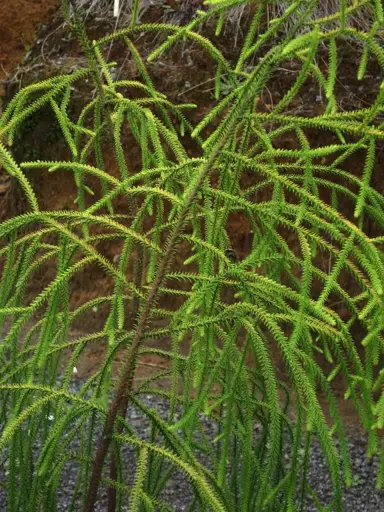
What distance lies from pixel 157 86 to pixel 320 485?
7.54 ft

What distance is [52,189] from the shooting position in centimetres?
512

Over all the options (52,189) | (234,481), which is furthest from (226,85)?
(234,481)

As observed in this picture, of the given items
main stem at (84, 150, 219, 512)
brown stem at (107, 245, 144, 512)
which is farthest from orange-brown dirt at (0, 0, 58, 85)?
main stem at (84, 150, 219, 512)

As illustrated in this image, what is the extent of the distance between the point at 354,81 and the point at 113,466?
273 centimetres

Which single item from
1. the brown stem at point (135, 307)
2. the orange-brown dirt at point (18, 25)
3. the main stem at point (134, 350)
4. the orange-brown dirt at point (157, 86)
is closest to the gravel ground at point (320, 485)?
the orange-brown dirt at point (157, 86)

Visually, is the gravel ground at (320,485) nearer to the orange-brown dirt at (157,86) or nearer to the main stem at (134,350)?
the orange-brown dirt at (157,86)

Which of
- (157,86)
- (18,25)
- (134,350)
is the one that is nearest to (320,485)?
(134,350)

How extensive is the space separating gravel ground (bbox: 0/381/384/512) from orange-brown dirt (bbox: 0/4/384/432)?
1.17 ft

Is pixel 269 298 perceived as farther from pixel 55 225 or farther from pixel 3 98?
pixel 3 98

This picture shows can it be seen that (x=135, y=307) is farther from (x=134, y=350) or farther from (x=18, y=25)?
(x=18, y=25)

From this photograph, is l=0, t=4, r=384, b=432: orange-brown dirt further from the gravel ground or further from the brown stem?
the brown stem

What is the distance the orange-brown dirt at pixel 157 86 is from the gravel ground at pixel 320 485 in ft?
1.17

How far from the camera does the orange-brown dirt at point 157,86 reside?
4.25 m

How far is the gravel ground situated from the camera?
3426 millimetres
